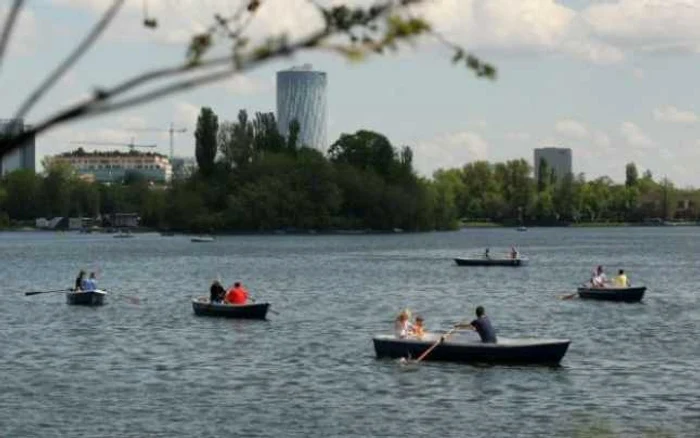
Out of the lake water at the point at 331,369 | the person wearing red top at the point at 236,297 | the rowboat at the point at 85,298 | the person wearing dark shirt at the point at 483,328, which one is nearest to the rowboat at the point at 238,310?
the person wearing red top at the point at 236,297

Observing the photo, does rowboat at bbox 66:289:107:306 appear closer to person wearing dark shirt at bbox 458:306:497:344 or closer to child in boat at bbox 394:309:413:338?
child in boat at bbox 394:309:413:338

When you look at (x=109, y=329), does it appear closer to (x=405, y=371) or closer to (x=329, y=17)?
(x=405, y=371)

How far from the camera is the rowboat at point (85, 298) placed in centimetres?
7350

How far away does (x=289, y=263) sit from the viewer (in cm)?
13950

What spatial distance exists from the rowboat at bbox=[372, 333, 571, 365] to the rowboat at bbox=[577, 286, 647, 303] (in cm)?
3162

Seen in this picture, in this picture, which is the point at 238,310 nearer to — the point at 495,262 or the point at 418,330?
the point at 418,330

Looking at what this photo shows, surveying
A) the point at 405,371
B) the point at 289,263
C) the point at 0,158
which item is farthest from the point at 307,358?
the point at 289,263

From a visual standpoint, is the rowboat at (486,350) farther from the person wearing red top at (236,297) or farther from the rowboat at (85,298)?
the rowboat at (85,298)

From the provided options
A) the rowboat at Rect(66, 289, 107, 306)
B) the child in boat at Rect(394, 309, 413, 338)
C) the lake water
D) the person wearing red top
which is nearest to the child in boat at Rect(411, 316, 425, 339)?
the child in boat at Rect(394, 309, 413, 338)

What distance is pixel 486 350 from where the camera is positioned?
139 feet

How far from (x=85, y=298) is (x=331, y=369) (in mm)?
33145

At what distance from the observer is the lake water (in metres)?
32.3

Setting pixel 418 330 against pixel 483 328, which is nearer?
pixel 483 328

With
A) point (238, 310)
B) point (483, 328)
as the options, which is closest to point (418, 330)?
point (483, 328)
